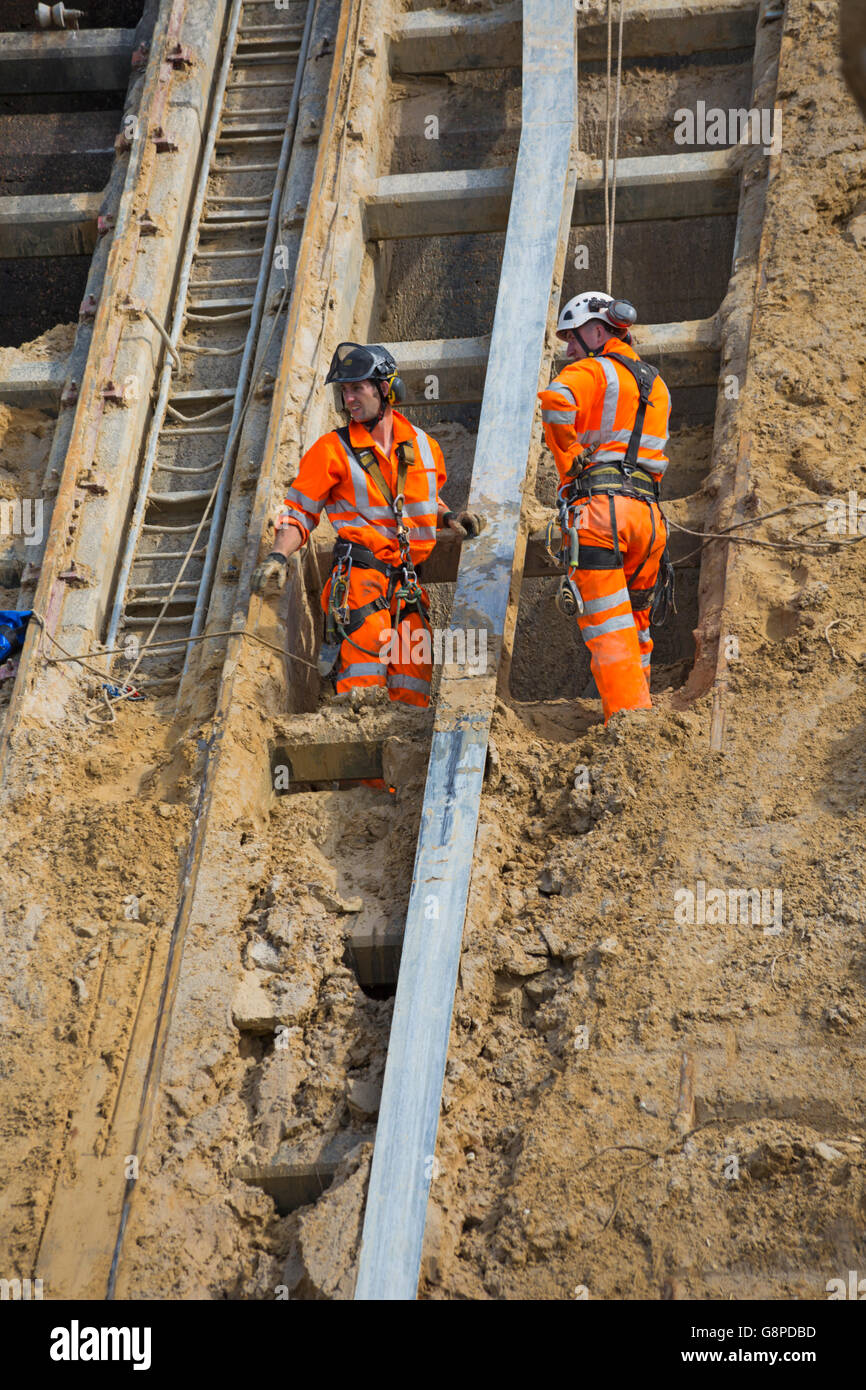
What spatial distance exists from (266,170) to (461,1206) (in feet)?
21.0

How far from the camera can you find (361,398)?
6.89 metres

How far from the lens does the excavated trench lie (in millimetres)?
4695

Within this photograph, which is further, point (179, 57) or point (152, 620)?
point (179, 57)

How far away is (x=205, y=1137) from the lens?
5.19m

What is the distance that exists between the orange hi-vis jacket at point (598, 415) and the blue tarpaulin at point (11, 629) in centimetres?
263

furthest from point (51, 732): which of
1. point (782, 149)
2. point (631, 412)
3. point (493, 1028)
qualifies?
point (782, 149)

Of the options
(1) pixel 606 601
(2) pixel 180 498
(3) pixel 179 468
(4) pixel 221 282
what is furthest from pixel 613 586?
(4) pixel 221 282

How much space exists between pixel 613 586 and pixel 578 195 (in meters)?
3.37

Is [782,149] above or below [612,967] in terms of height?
above

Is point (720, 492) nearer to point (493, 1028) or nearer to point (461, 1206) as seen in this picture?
point (493, 1028)

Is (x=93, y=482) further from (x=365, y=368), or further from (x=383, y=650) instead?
(x=383, y=650)

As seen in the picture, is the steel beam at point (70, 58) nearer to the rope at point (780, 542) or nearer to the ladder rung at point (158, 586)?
the ladder rung at point (158, 586)

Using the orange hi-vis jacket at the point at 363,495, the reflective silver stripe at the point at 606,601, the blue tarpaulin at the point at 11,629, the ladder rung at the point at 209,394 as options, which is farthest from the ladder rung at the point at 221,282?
the reflective silver stripe at the point at 606,601

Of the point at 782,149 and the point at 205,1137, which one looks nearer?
the point at 205,1137
